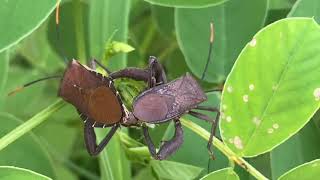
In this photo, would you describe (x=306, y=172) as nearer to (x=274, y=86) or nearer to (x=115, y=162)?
(x=274, y=86)

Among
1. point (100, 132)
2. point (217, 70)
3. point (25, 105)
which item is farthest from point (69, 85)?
point (25, 105)

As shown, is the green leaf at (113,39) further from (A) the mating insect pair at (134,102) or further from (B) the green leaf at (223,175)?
(B) the green leaf at (223,175)

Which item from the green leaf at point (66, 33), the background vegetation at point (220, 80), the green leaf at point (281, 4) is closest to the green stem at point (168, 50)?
the background vegetation at point (220, 80)

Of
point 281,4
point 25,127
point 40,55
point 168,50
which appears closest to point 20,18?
point 25,127

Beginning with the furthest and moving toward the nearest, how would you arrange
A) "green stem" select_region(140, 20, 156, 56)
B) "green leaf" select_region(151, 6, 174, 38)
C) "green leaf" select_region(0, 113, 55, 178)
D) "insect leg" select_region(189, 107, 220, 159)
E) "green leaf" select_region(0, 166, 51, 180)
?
"green stem" select_region(140, 20, 156, 56), "green leaf" select_region(151, 6, 174, 38), "green leaf" select_region(0, 113, 55, 178), "insect leg" select_region(189, 107, 220, 159), "green leaf" select_region(0, 166, 51, 180)

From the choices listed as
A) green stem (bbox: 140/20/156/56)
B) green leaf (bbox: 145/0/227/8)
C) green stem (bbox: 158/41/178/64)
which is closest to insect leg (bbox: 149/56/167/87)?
green leaf (bbox: 145/0/227/8)

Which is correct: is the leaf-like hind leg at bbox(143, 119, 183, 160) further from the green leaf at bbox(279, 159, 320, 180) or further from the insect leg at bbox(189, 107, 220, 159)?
the green leaf at bbox(279, 159, 320, 180)
